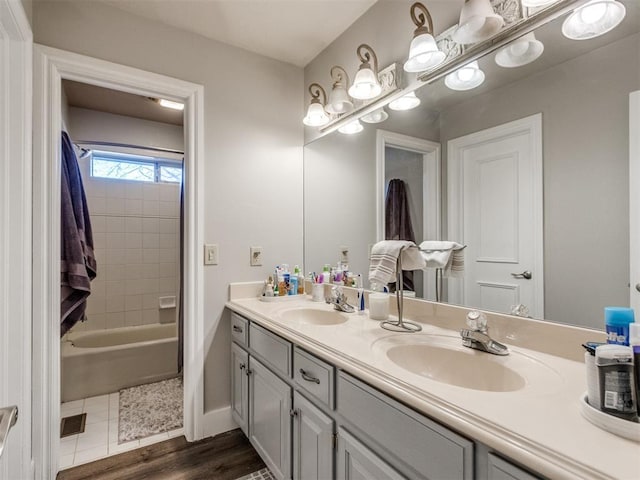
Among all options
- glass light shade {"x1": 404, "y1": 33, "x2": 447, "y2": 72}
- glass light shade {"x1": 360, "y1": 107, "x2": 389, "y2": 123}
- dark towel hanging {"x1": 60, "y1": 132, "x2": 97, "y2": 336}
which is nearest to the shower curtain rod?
dark towel hanging {"x1": 60, "y1": 132, "x2": 97, "y2": 336}

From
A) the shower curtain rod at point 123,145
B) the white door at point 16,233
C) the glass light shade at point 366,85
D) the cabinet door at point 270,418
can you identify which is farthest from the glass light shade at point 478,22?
the shower curtain rod at point 123,145

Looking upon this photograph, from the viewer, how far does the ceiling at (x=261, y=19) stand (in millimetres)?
1705

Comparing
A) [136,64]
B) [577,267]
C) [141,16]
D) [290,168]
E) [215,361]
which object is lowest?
[215,361]

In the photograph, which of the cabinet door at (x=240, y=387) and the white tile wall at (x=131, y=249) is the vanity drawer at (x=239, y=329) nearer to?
the cabinet door at (x=240, y=387)

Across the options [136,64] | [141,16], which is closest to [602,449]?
[136,64]

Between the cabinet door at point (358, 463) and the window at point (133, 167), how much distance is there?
3.18 meters

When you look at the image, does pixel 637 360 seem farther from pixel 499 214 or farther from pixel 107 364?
pixel 107 364

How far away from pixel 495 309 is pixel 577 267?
303 millimetres

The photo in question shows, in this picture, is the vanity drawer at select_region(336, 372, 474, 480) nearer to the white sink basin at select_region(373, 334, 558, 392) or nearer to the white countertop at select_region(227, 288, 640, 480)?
the white countertop at select_region(227, 288, 640, 480)

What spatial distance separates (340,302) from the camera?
5.62 feet

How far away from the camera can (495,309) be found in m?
1.21

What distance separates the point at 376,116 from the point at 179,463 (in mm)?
2134

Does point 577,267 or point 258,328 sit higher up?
point 577,267

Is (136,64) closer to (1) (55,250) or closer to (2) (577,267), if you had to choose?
(1) (55,250)
